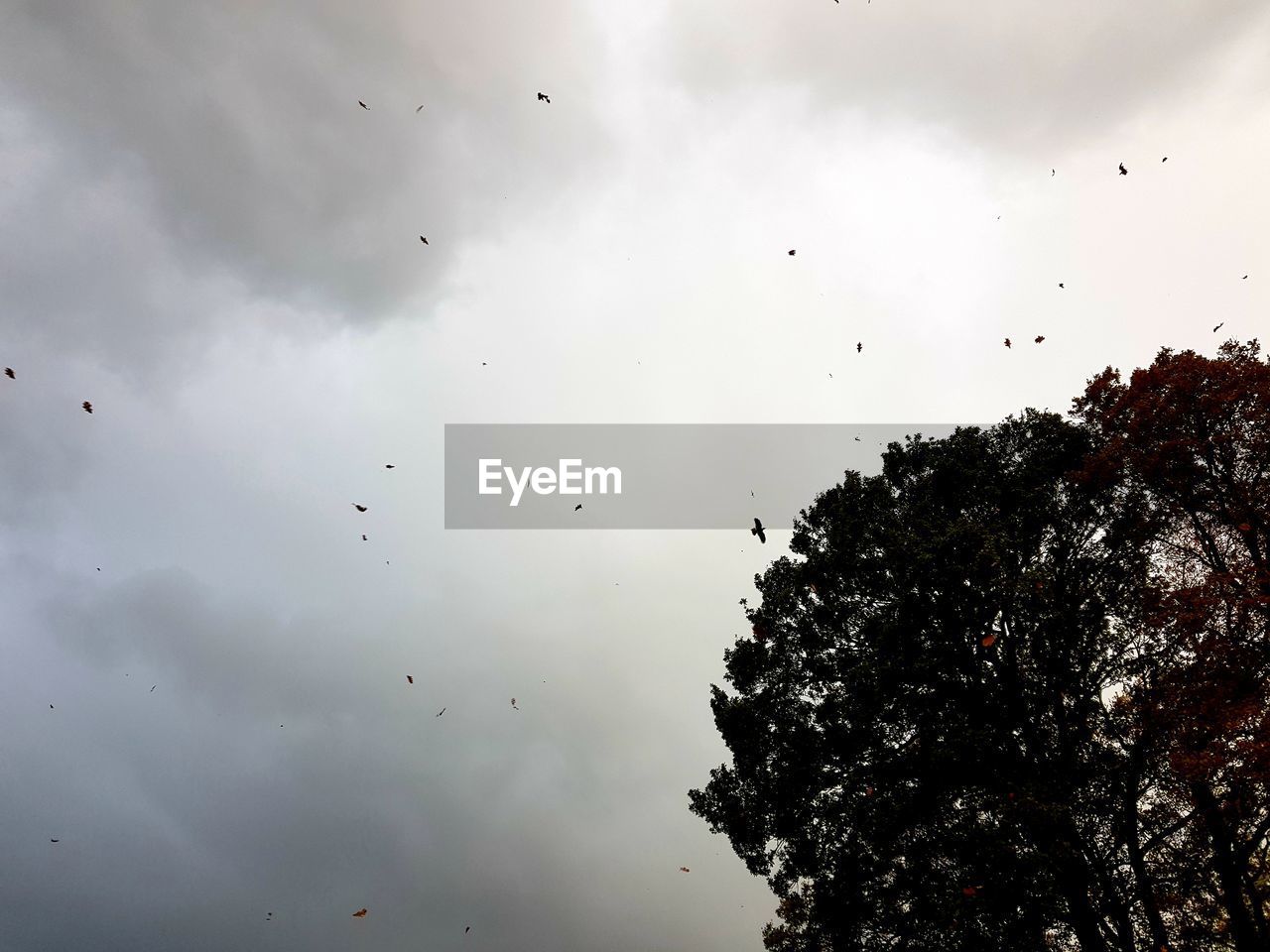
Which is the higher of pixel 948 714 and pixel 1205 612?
pixel 1205 612

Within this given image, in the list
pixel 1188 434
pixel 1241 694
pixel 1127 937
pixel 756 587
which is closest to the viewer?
pixel 1241 694

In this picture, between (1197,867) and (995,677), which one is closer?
(1197,867)

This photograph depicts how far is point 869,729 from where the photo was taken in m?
16.4

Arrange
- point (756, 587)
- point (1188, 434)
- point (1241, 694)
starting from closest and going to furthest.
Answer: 1. point (1241, 694)
2. point (1188, 434)
3. point (756, 587)

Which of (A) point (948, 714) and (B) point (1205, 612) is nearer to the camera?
(B) point (1205, 612)

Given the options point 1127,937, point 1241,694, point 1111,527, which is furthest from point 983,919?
point 1111,527

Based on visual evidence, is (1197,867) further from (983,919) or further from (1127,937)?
(983,919)

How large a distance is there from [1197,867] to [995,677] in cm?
521

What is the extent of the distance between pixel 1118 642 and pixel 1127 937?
5909 mm

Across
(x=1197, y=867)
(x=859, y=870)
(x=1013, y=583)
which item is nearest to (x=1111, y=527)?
(x=1013, y=583)

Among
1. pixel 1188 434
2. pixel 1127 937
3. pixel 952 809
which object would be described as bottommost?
pixel 1127 937

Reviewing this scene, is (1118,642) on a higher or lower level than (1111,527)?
lower

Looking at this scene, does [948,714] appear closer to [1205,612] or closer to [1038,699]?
[1038,699]

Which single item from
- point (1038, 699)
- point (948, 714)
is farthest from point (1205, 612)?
point (948, 714)
